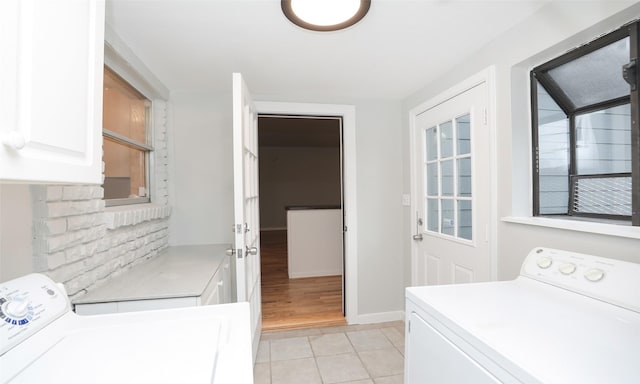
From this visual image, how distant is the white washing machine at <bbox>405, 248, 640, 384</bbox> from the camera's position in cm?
71

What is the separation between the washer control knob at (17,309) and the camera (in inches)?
30.1

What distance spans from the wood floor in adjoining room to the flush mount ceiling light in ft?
7.87

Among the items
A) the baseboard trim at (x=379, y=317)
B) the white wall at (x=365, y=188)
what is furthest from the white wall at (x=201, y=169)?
the baseboard trim at (x=379, y=317)

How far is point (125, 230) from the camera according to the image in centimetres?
174

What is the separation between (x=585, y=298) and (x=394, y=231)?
70.2 inches

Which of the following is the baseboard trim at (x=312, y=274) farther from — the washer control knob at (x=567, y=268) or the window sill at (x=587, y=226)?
the washer control knob at (x=567, y=268)

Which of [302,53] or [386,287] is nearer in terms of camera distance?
[302,53]

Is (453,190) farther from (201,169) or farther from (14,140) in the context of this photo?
(14,140)

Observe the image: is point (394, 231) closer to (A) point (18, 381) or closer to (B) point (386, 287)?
(B) point (386, 287)

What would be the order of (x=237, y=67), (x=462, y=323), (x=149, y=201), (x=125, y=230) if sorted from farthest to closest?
(x=149, y=201)
(x=237, y=67)
(x=125, y=230)
(x=462, y=323)

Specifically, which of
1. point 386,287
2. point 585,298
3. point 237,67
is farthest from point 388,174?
point 585,298

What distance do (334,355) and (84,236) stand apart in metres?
1.80

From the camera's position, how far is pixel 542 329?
0.87 metres


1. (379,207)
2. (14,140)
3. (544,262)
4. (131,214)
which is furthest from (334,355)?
(14,140)
